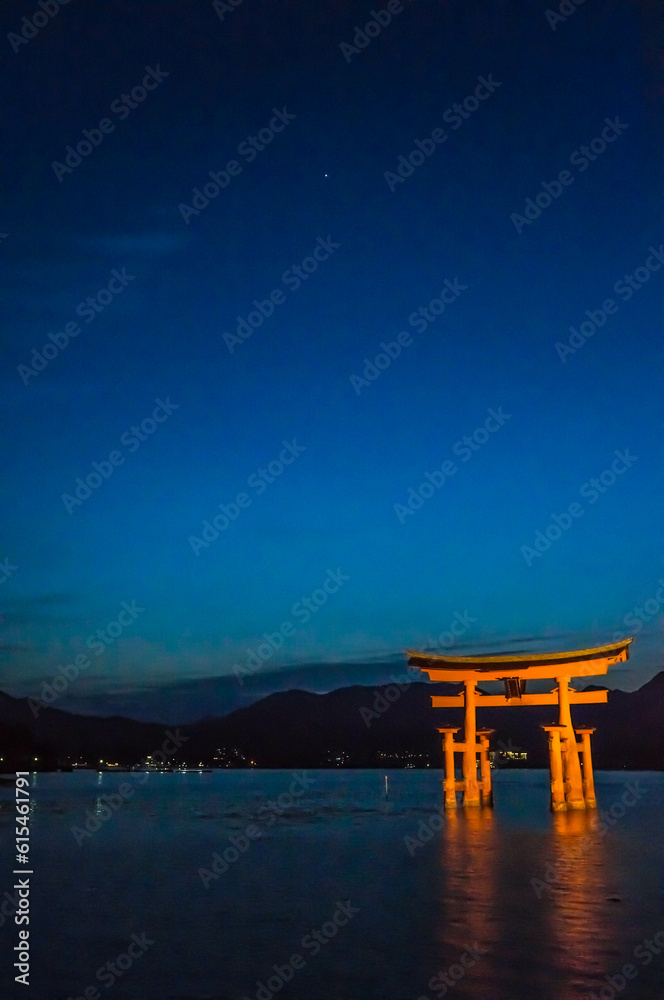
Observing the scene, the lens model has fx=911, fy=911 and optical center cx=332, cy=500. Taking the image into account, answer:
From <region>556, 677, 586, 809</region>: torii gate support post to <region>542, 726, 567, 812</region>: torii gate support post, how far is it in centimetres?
25

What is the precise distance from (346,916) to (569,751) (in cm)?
2199

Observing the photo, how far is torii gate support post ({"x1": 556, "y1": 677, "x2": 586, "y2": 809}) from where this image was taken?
122ft

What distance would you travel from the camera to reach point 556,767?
1506 inches

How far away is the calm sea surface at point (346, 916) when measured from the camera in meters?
12.5

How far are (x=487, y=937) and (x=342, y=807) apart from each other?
150 ft

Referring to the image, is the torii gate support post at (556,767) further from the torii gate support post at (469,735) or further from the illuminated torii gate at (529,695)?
the torii gate support post at (469,735)

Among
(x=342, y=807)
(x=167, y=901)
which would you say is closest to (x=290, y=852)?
(x=167, y=901)

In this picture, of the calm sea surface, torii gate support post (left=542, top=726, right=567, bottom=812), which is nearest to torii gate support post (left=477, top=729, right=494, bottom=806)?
torii gate support post (left=542, top=726, right=567, bottom=812)

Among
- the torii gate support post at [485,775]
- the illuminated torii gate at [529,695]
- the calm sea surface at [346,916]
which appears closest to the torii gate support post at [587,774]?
the illuminated torii gate at [529,695]

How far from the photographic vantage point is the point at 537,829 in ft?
121

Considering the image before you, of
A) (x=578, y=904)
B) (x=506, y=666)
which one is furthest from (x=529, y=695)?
(x=578, y=904)

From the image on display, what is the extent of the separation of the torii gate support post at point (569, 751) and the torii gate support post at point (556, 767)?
255 mm

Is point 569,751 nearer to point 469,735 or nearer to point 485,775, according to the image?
point 469,735

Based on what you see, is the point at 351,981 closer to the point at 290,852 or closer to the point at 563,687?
the point at 290,852
